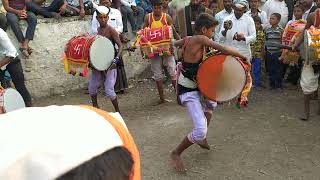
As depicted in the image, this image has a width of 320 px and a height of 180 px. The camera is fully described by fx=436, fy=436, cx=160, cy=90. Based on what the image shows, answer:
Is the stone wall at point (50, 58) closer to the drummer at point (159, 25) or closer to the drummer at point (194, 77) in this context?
the drummer at point (159, 25)

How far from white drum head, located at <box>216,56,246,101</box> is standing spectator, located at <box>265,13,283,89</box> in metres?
3.32

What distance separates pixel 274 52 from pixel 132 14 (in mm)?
2937

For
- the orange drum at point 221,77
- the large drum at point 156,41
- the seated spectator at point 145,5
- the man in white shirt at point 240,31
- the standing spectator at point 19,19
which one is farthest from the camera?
the seated spectator at point 145,5

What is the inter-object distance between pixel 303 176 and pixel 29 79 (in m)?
5.26

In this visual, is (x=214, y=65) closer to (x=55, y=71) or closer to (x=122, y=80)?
(x=122, y=80)

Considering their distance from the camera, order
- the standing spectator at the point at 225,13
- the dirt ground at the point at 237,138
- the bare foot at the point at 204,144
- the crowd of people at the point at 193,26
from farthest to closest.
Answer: the standing spectator at the point at 225,13, the crowd of people at the point at 193,26, the bare foot at the point at 204,144, the dirt ground at the point at 237,138

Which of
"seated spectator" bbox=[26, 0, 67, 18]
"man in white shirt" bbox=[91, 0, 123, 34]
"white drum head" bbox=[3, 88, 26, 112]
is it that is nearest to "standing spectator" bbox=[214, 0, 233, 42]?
"man in white shirt" bbox=[91, 0, 123, 34]

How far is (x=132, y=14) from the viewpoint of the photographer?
28.8ft

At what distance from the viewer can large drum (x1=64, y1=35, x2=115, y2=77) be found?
6.02 m

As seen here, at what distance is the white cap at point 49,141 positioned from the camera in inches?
31.5

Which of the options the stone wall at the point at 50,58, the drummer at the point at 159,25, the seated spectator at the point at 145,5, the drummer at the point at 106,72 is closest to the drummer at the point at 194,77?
the drummer at the point at 106,72

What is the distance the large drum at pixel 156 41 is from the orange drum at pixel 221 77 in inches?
90.7

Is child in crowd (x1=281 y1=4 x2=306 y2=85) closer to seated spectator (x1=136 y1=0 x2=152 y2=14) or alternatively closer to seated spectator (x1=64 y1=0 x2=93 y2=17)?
seated spectator (x1=136 y1=0 x2=152 y2=14)

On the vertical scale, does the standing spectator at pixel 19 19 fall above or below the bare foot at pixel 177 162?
above
